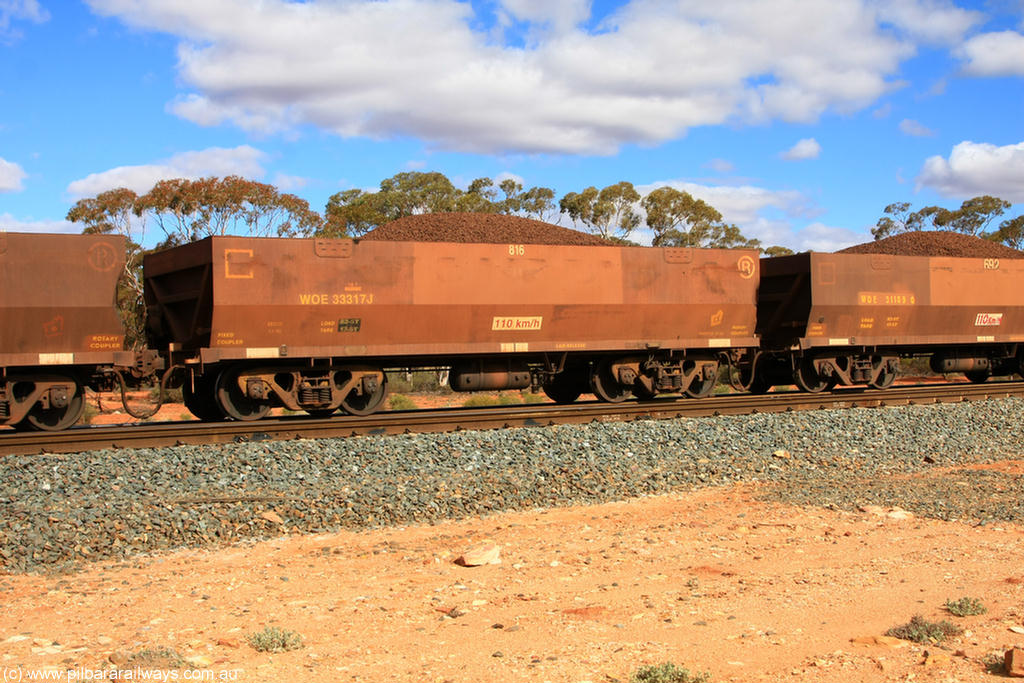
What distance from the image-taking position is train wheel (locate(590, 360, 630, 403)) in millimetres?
16375

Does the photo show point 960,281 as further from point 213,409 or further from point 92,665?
point 92,665

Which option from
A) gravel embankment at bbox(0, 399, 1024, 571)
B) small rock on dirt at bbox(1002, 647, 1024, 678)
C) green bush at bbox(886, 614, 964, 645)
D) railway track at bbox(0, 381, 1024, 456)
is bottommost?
green bush at bbox(886, 614, 964, 645)

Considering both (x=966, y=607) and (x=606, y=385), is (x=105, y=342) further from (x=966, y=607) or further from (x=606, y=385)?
(x=966, y=607)

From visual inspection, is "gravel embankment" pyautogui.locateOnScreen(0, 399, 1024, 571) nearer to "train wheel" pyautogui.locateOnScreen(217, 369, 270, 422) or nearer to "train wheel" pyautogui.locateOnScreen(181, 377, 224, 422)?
"train wheel" pyautogui.locateOnScreen(217, 369, 270, 422)

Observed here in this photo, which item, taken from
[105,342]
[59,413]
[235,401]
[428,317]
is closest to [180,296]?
Result: [105,342]

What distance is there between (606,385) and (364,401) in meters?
4.67

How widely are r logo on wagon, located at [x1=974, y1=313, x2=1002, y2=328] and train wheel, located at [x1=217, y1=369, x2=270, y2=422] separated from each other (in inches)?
629

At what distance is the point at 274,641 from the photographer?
5180 millimetres

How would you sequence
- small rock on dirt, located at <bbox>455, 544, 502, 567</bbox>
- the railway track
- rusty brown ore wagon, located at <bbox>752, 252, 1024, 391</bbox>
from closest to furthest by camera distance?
1. small rock on dirt, located at <bbox>455, 544, 502, 567</bbox>
2. the railway track
3. rusty brown ore wagon, located at <bbox>752, 252, 1024, 391</bbox>

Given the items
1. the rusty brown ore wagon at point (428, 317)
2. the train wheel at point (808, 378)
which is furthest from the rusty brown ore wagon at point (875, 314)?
the rusty brown ore wagon at point (428, 317)

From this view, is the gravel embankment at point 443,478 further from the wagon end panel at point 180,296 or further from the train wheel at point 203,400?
the train wheel at point 203,400

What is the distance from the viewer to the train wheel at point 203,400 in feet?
46.9

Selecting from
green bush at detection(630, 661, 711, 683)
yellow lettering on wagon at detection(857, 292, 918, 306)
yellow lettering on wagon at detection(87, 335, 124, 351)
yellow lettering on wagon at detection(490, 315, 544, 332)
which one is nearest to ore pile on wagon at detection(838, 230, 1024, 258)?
yellow lettering on wagon at detection(857, 292, 918, 306)

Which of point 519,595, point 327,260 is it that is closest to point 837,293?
point 327,260
